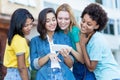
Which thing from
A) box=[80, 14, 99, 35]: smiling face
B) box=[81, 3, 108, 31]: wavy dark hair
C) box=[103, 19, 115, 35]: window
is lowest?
box=[103, 19, 115, 35]: window

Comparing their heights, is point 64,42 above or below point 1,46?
above

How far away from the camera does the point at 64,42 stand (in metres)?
3.63

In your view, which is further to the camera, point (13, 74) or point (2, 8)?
point (2, 8)

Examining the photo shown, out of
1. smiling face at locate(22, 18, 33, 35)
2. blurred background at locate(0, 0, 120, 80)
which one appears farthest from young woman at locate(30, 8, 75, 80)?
blurred background at locate(0, 0, 120, 80)

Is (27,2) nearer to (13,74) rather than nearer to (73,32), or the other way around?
(73,32)

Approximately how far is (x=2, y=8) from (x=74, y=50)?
6.92 m

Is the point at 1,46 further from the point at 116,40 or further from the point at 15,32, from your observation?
the point at 116,40

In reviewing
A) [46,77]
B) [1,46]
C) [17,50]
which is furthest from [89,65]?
[1,46]

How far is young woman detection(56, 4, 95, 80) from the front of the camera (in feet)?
12.0

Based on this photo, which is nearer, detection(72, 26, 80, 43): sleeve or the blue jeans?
the blue jeans

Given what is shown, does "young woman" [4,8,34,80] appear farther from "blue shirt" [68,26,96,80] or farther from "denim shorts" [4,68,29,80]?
"blue shirt" [68,26,96,80]

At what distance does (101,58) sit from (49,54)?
1.69ft

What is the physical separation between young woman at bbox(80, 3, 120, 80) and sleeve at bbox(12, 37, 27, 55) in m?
0.58

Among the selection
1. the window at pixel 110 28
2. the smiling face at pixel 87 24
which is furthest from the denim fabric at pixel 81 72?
the window at pixel 110 28
